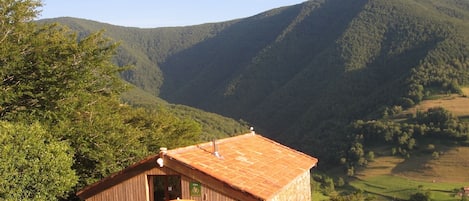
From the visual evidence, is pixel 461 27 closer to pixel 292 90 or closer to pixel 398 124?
pixel 398 124

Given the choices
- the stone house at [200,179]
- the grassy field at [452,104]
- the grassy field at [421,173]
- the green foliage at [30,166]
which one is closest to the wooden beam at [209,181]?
the stone house at [200,179]

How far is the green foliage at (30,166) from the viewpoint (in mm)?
14430

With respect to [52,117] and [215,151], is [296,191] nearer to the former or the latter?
[215,151]

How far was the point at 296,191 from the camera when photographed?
15992 millimetres

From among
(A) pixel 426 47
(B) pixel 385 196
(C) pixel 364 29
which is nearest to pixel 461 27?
(A) pixel 426 47

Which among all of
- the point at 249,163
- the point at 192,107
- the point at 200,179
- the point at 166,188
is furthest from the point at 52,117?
the point at 192,107

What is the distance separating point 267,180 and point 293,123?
521ft

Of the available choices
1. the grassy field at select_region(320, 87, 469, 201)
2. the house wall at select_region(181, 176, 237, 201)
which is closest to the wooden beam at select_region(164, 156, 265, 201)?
the house wall at select_region(181, 176, 237, 201)

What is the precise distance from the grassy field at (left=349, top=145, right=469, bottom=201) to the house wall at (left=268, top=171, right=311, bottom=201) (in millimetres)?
74178

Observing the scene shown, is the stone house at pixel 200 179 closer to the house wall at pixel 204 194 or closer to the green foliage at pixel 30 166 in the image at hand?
the house wall at pixel 204 194

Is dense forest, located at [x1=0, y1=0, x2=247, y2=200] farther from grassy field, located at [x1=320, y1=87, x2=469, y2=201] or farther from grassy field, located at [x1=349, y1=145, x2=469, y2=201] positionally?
grassy field, located at [x1=349, y1=145, x2=469, y2=201]

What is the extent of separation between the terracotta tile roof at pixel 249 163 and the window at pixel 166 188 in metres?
0.84

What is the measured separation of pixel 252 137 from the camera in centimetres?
1859

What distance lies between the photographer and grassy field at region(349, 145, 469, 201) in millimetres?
87750
